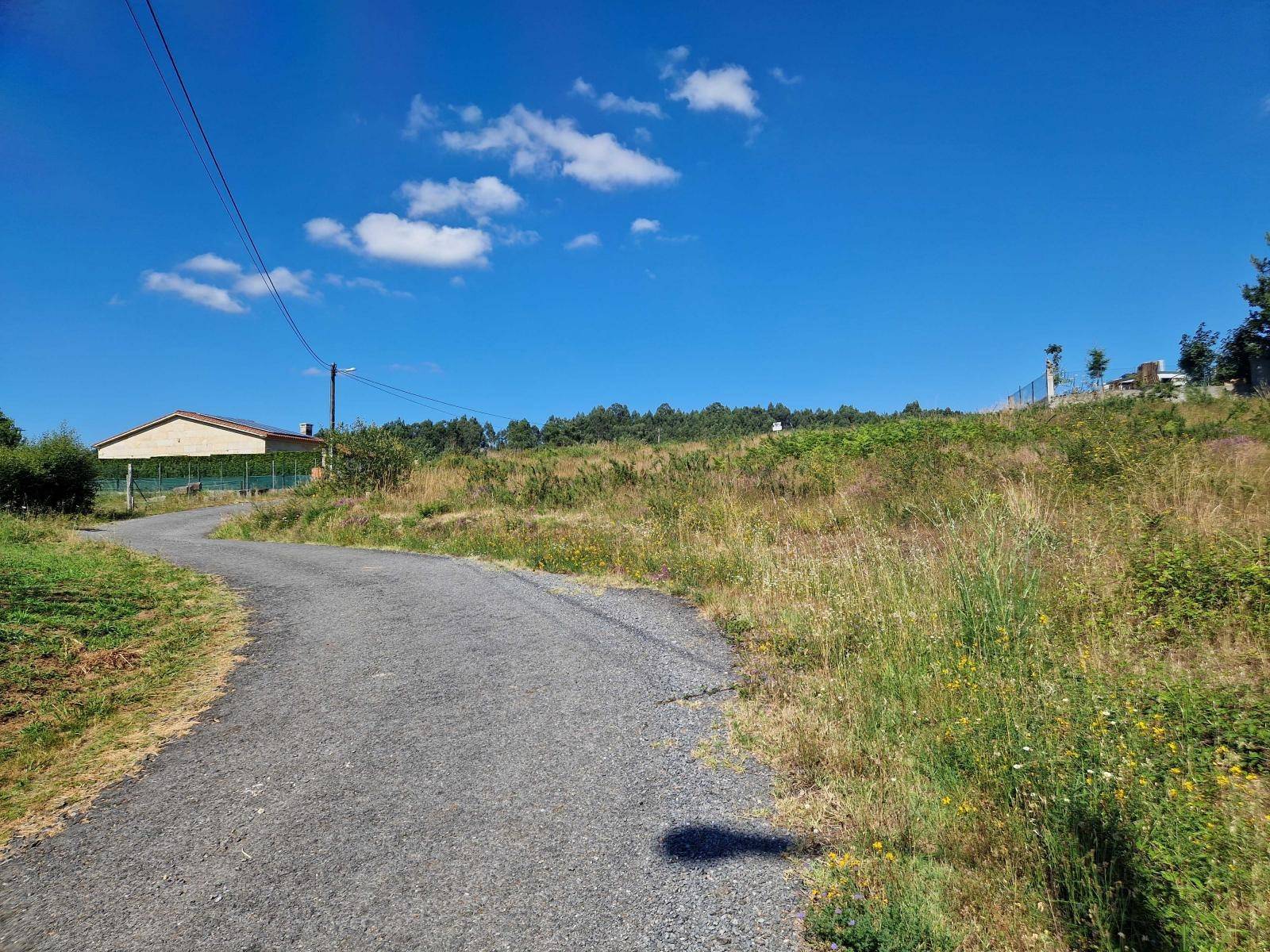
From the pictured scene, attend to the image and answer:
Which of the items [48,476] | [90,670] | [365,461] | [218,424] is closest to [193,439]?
[218,424]

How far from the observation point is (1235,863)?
7.04 ft

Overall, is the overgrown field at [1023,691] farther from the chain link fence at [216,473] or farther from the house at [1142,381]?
the chain link fence at [216,473]

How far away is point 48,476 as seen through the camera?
20953mm

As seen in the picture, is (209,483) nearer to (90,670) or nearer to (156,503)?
(156,503)

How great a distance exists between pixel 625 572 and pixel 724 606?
274 centimetres

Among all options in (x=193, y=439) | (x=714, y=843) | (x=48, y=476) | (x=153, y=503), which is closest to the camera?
(x=714, y=843)

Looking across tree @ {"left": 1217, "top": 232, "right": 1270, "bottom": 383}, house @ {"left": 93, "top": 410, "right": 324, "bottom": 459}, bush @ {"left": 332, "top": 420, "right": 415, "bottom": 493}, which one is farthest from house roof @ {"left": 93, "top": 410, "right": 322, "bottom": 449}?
tree @ {"left": 1217, "top": 232, "right": 1270, "bottom": 383}

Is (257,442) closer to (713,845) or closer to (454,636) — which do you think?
(454,636)

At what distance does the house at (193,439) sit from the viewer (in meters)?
48.2

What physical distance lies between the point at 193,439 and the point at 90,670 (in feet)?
177

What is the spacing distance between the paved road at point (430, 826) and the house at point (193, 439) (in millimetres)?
48710

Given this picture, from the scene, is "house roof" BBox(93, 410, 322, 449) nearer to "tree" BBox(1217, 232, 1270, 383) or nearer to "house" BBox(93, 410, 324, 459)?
"house" BBox(93, 410, 324, 459)

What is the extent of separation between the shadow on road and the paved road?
0.5 inches

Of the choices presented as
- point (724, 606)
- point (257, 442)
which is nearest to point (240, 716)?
point (724, 606)
